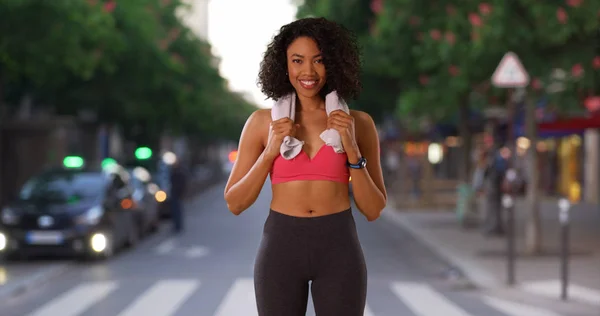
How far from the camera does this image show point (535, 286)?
1233 centimetres

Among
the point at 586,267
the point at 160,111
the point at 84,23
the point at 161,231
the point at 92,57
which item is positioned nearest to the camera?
the point at 586,267

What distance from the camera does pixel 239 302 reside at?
11086 millimetres

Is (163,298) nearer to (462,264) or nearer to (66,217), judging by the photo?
(66,217)

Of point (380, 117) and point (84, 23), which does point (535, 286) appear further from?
point (380, 117)

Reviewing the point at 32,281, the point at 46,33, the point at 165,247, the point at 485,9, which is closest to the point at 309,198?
the point at 32,281

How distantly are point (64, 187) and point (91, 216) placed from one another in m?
1.27

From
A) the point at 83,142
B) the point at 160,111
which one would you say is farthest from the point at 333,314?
the point at 83,142

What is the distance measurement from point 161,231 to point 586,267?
39.6 feet

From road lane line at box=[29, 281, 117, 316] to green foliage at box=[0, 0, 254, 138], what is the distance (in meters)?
5.46

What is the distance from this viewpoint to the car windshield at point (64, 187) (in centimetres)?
1688

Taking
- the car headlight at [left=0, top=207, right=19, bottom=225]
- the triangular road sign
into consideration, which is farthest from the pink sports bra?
the car headlight at [left=0, top=207, right=19, bottom=225]

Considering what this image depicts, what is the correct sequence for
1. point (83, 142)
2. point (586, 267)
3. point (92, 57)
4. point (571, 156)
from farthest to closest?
point (83, 142), point (571, 156), point (92, 57), point (586, 267)

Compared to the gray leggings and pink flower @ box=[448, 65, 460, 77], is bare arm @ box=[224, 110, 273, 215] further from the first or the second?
pink flower @ box=[448, 65, 460, 77]

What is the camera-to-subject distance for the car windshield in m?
16.9
